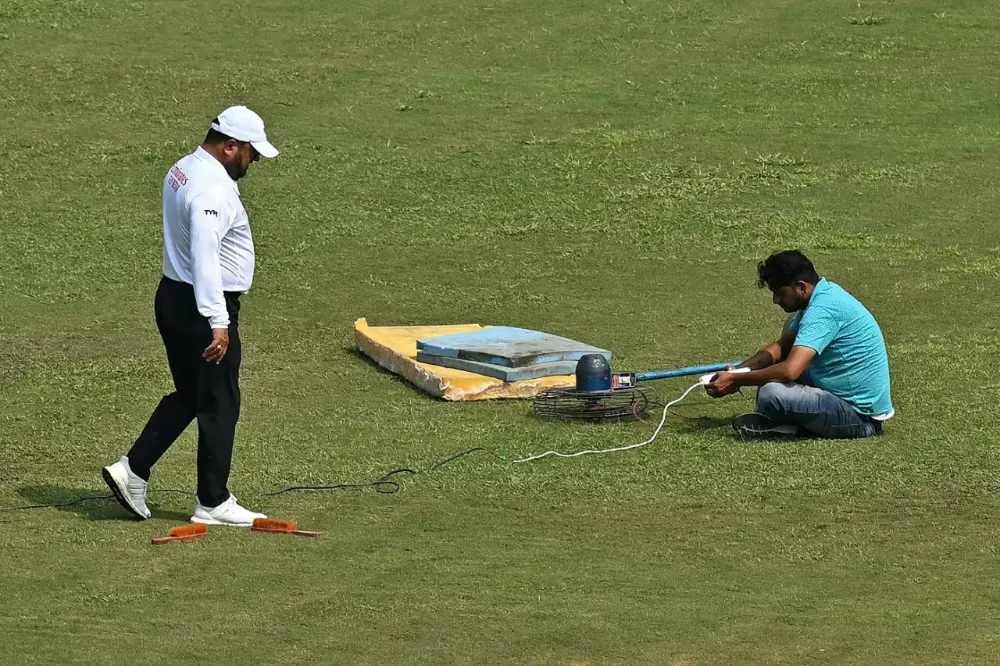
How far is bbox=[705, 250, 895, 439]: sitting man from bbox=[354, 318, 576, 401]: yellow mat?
60.3 inches

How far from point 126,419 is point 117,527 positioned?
2.38 m

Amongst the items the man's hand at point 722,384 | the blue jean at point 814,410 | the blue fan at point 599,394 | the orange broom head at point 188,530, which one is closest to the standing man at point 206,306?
the orange broom head at point 188,530

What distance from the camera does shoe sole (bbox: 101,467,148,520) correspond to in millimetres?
7371

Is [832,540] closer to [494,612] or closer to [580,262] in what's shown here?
[494,612]

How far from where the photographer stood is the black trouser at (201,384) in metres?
7.21

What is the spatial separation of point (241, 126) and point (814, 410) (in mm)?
3647

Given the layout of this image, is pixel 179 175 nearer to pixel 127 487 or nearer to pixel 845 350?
pixel 127 487

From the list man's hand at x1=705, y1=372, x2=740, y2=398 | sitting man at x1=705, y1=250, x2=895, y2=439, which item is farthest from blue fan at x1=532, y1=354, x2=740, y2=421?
sitting man at x1=705, y1=250, x2=895, y2=439

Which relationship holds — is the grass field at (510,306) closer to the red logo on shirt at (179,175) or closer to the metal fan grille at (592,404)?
the metal fan grille at (592,404)

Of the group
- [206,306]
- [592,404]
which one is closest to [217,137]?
[206,306]

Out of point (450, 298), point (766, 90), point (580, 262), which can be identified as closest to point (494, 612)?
point (450, 298)

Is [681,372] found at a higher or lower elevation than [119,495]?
higher

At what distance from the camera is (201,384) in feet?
23.9

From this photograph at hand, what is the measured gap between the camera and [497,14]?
20109 millimetres
